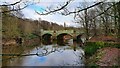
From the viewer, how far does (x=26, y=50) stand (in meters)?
1.62

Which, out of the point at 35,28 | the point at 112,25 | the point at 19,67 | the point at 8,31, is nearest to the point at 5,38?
the point at 8,31

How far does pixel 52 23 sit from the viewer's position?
2018 millimetres

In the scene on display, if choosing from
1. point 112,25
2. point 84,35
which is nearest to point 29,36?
point 84,35

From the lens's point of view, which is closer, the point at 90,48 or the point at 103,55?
the point at 103,55

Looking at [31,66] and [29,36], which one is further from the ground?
[29,36]

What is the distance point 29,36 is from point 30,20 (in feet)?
0.67

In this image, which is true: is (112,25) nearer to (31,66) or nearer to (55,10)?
(55,10)

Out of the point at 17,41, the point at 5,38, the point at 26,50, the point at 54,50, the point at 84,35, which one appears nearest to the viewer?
the point at 54,50

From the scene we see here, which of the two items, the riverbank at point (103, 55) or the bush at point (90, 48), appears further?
the bush at point (90, 48)

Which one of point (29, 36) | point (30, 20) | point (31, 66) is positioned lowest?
point (31, 66)

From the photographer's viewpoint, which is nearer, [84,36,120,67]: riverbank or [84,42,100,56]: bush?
[84,36,120,67]: riverbank

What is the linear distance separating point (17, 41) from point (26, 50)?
187 millimetres

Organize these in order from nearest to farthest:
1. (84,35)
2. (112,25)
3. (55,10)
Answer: (55,10), (84,35), (112,25)

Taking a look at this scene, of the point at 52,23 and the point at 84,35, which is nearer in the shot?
the point at 52,23
